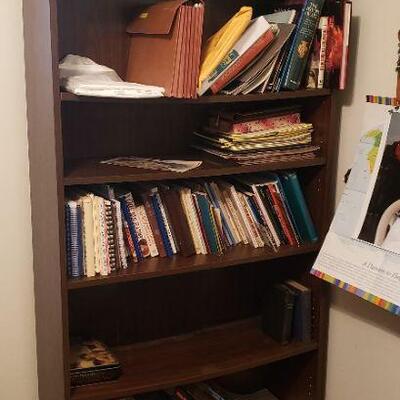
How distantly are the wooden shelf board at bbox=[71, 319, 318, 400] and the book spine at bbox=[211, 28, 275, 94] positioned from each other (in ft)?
2.54

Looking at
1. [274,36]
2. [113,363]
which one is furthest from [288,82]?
[113,363]

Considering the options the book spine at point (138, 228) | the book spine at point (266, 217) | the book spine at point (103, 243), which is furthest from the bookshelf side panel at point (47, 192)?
the book spine at point (266, 217)

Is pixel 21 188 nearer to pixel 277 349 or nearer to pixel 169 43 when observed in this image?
pixel 169 43

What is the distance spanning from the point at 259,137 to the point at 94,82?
0.49 metres

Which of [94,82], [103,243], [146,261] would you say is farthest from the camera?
[146,261]

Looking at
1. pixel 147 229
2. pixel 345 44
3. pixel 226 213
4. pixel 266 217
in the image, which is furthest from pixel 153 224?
pixel 345 44

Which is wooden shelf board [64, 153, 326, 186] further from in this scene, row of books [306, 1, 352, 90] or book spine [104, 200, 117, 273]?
row of books [306, 1, 352, 90]

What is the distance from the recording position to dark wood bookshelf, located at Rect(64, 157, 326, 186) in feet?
4.87

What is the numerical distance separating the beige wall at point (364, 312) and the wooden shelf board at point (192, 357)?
4.7 inches

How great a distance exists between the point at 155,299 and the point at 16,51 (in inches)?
32.8

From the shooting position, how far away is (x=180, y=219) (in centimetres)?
168

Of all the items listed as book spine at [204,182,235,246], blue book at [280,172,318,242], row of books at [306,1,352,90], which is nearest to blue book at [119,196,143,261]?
book spine at [204,182,235,246]

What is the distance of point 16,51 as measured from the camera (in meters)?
1.63

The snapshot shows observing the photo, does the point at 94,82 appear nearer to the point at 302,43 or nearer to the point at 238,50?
the point at 238,50
